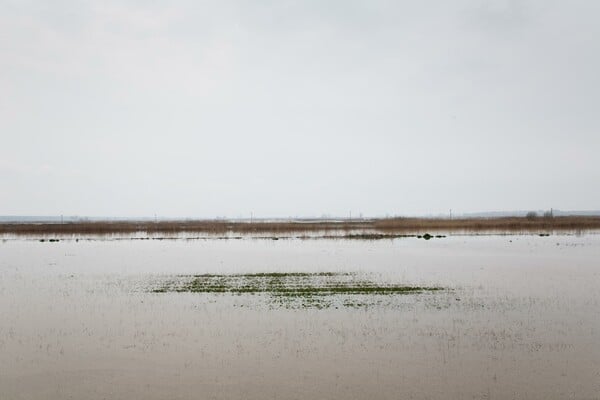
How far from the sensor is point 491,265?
106ft

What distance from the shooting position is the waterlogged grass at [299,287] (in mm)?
20906

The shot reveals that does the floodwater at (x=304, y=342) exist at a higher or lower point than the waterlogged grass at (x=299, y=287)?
lower

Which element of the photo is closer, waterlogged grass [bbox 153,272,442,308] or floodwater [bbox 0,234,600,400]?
floodwater [bbox 0,234,600,400]

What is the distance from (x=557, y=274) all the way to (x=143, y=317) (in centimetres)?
2265

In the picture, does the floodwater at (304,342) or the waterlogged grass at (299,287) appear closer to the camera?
the floodwater at (304,342)

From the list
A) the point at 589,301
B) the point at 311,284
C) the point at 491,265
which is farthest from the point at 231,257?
the point at 589,301

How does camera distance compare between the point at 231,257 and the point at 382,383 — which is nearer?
the point at 382,383

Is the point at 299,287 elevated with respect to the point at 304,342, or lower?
elevated

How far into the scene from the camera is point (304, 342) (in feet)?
47.8

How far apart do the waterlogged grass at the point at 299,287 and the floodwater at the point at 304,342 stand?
2.94 feet

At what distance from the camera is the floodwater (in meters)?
11.0

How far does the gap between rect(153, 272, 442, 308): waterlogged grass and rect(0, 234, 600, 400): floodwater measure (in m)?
0.90

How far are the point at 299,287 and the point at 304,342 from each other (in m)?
9.71

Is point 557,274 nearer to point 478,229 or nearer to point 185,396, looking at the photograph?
point 185,396
